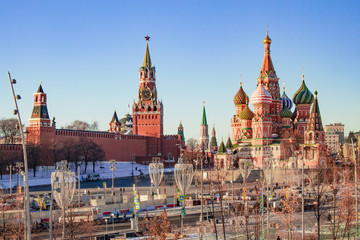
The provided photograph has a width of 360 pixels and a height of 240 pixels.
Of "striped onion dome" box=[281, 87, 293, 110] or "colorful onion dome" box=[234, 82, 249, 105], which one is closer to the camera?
"striped onion dome" box=[281, 87, 293, 110]

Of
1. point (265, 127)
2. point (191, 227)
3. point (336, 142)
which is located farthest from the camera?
point (336, 142)

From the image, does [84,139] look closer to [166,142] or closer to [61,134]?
[61,134]

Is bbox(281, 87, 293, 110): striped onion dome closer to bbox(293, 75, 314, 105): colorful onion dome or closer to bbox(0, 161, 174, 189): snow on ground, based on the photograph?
bbox(293, 75, 314, 105): colorful onion dome

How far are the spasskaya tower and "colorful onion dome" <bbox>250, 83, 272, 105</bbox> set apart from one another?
28472mm

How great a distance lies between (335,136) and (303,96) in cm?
9411

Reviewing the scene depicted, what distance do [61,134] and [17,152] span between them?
10.4m

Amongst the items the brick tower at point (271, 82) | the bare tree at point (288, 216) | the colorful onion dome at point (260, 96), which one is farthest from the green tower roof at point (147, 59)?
the bare tree at point (288, 216)

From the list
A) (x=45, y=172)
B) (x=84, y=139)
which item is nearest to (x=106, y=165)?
(x=84, y=139)

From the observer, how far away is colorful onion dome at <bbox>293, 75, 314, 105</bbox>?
81062mm

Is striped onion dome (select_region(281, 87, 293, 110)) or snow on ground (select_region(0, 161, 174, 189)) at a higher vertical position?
striped onion dome (select_region(281, 87, 293, 110))

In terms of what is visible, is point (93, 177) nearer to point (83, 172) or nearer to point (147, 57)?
point (83, 172)

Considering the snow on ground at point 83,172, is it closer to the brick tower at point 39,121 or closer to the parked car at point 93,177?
the parked car at point 93,177

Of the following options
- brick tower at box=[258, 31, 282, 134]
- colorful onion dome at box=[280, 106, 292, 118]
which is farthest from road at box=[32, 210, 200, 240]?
brick tower at box=[258, 31, 282, 134]

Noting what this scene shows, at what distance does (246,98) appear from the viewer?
286 ft
